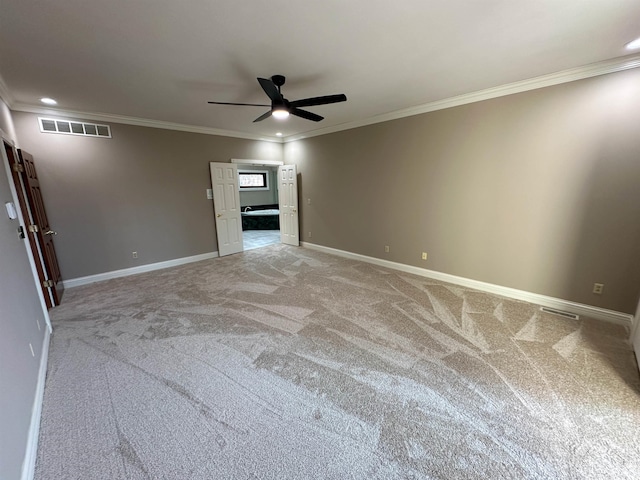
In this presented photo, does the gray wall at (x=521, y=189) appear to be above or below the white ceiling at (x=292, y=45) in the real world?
below

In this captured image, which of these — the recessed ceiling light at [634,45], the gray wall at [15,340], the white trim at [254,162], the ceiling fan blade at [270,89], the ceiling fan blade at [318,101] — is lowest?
the gray wall at [15,340]

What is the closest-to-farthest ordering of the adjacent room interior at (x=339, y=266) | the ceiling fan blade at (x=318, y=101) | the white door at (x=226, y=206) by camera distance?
the adjacent room interior at (x=339, y=266)
the ceiling fan blade at (x=318, y=101)
the white door at (x=226, y=206)

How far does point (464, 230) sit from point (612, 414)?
245cm

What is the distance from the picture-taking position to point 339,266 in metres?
4.86

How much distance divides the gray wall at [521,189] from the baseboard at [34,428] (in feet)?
14.8

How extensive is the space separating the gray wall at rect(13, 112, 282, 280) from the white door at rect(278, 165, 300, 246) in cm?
137

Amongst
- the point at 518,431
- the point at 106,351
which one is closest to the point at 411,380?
the point at 518,431

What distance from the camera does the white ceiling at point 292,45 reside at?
5.73 feet

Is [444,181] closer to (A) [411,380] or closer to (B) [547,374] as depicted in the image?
(B) [547,374]

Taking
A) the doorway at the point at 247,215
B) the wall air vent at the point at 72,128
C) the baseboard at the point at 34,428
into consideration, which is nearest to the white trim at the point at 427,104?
the wall air vent at the point at 72,128

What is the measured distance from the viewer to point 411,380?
2033 millimetres

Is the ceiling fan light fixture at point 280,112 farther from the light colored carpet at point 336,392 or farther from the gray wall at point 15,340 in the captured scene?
the gray wall at point 15,340

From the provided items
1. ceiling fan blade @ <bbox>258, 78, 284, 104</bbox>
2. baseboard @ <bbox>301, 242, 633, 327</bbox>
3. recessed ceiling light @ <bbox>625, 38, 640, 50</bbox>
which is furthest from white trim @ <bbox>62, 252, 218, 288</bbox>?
recessed ceiling light @ <bbox>625, 38, 640, 50</bbox>

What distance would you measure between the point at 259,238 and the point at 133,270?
11.3ft
